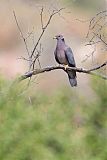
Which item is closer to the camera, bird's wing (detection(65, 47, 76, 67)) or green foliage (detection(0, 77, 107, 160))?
green foliage (detection(0, 77, 107, 160))

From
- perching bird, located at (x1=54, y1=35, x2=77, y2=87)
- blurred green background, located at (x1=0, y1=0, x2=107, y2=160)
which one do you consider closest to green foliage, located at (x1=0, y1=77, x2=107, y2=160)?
blurred green background, located at (x1=0, y1=0, x2=107, y2=160)

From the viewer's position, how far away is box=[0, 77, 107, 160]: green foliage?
84 cm

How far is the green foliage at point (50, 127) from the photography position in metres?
0.84

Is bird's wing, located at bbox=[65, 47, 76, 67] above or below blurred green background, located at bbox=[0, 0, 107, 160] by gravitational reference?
below

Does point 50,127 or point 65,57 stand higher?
point 50,127

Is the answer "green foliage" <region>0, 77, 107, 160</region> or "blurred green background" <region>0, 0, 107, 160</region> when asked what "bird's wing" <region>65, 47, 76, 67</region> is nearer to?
Answer: "blurred green background" <region>0, 0, 107, 160</region>

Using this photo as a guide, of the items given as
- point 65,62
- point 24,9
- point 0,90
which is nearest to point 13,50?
point 24,9

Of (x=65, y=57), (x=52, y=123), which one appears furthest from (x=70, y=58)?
(x=52, y=123)

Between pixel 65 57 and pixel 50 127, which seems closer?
pixel 50 127

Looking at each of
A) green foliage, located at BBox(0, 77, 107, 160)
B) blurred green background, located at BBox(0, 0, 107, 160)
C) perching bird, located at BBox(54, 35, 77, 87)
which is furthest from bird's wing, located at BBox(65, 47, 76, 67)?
green foliage, located at BBox(0, 77, 107, 160)

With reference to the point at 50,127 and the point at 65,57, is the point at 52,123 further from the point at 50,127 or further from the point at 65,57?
the point at 65,57

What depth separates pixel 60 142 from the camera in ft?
2.80

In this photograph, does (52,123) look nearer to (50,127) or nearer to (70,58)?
(50,127)

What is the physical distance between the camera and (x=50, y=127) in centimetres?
88
